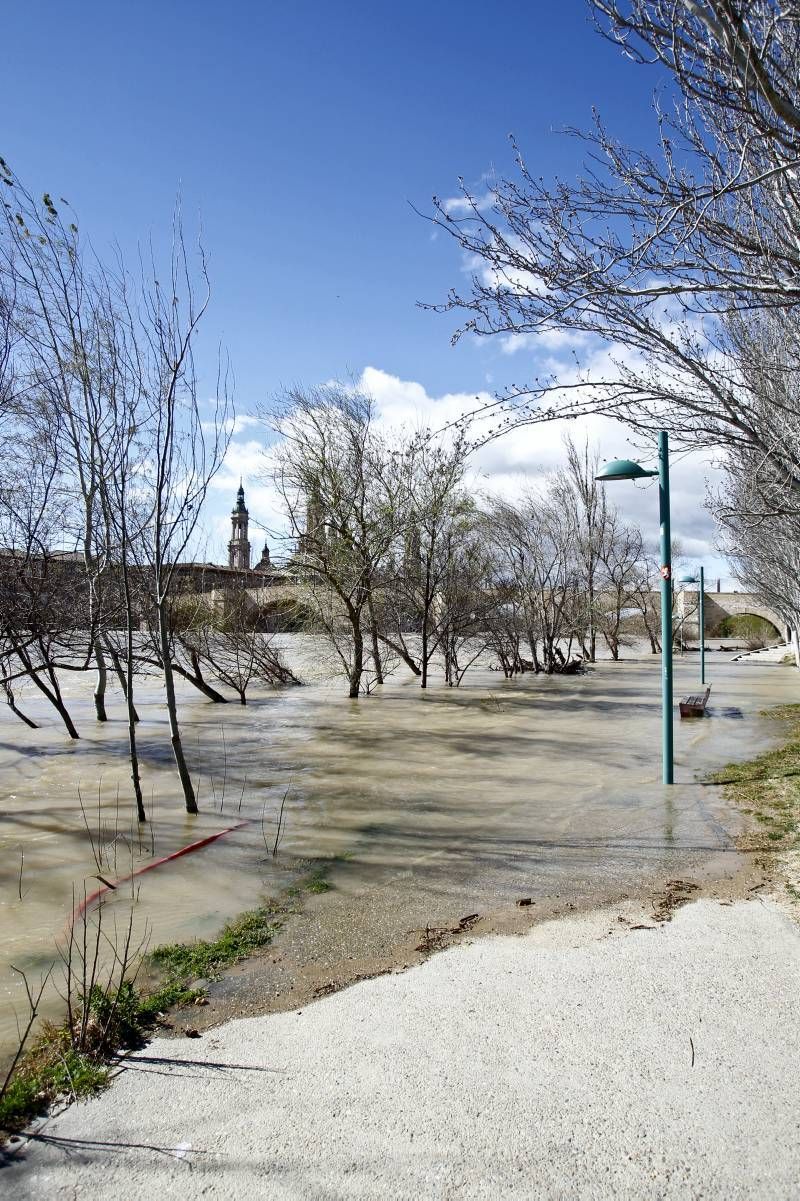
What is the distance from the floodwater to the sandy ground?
1274 mm

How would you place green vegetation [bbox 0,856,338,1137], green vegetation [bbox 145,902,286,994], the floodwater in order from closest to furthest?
1. green vegetation [bbox 0,856,338,1137]
2. green vegetation [bbox 145,902,286,994]
3. the floodwater

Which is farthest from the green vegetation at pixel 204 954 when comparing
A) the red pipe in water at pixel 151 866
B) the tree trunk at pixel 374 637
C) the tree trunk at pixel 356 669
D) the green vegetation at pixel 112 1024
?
the tree trunk at pixel 356 669

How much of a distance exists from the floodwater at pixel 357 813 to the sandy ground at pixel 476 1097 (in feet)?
4.18

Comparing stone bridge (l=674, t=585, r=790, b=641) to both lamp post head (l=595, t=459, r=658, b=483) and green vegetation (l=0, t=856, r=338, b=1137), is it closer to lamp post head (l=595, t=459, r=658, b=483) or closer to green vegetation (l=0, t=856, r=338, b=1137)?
lamp post head (l=595, t=459, r=658, b=483)

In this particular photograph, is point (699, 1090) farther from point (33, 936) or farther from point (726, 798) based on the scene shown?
point (726, 798)

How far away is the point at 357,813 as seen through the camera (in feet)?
25.8

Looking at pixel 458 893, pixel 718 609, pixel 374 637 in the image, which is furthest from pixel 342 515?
pixel 718 609

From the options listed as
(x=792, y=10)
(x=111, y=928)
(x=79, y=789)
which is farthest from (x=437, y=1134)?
(x=79, y=789)

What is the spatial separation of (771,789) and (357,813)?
4.17 metres

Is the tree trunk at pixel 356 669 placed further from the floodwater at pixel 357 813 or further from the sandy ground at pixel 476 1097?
the sandy ground at pixel 476 1097

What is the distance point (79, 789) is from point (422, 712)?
28.8 feet

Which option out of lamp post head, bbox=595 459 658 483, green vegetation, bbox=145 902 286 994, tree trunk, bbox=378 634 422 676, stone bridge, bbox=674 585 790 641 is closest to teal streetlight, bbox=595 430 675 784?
lamp post head, bbox=595 459 658 483

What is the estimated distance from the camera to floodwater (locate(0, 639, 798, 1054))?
5.27m

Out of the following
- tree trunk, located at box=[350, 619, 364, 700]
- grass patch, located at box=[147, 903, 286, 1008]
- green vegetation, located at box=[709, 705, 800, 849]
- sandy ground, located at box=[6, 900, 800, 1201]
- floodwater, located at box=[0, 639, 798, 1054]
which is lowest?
floodwater, located at box=[0, 639, 798, 1054]
